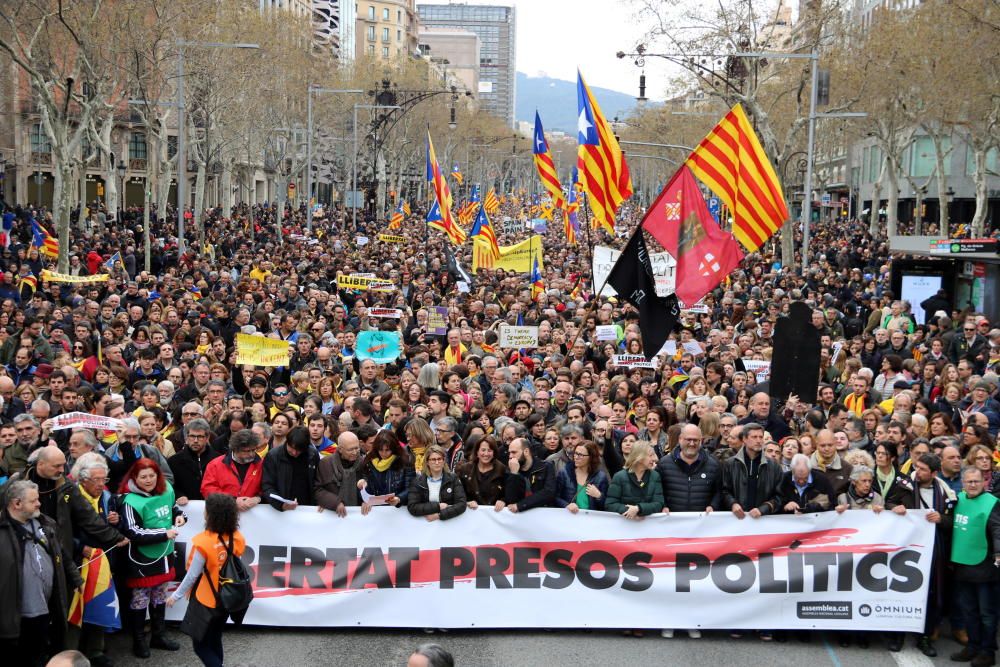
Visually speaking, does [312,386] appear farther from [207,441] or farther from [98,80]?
[98,80]

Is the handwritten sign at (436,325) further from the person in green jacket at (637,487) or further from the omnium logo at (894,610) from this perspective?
the omnium logo at (894,610)

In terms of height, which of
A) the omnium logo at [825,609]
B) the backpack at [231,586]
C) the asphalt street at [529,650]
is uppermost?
the backpack at [231,586]

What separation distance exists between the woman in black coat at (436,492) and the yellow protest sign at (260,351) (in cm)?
516

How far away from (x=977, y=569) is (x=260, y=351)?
7688 millimetres

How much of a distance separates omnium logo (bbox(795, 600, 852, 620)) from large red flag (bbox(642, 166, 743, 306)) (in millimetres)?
4470

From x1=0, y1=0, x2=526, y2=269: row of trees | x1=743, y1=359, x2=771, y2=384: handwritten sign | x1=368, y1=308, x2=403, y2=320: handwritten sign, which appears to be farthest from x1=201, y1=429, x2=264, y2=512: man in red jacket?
x1=0, y1=0, x2=526, y2=269: row of trees

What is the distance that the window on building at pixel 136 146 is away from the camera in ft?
242

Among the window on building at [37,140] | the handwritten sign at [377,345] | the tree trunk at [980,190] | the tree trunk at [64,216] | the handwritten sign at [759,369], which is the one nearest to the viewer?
the handwritten sign at [759,369]

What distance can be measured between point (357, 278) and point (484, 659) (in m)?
14.9

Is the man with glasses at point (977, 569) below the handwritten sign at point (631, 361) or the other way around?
below

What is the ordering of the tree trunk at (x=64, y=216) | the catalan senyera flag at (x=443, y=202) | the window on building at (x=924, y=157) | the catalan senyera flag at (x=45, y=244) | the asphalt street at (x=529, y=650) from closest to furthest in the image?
the asphalt street at (x=529, y=650)
the catalan senyera flag at (x=45, y=244)
the tree trunk at (x=64, y=216)
the catalan senyera flag at (x=443, y=202)
the window on building at (x=924, y=157)

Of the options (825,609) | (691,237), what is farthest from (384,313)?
(825,609)

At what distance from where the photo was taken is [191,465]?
29.4 feet

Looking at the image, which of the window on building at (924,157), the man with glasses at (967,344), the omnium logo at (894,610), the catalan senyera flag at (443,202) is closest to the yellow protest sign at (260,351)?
the omnium logo at (894,610)
